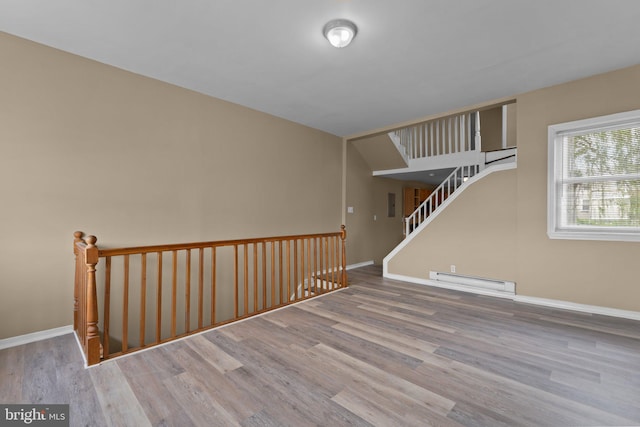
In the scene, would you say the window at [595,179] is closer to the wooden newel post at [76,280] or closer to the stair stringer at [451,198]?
the stair stringer at [451,198]

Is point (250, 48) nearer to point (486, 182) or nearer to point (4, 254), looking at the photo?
point (4, 254)

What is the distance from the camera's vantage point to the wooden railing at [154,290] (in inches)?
87.0

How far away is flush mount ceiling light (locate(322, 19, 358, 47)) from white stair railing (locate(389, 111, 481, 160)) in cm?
316

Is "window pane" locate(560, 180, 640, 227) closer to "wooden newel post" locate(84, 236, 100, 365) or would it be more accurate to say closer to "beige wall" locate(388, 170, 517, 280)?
"beige wall" locate(388, 170, 517, 280)

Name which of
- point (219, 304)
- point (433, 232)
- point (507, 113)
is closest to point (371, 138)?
point (433, 232)

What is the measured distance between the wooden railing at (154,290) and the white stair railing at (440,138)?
2883 mm

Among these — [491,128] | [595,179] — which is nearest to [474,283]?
[595,179]

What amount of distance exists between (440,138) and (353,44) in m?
3.86

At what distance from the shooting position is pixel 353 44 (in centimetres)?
268

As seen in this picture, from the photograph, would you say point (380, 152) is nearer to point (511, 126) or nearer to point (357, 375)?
point (511, 126)

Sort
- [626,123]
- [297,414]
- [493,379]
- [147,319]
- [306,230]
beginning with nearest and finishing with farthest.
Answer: [297,414]
[493,379]
[626,123]
[147,319]
[306,230]

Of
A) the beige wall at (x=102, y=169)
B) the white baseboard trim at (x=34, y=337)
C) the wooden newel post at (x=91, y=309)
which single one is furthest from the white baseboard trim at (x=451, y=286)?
the white baseboard trim at (x=34, y=337)

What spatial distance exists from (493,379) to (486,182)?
293cm

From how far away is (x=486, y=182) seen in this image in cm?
411
